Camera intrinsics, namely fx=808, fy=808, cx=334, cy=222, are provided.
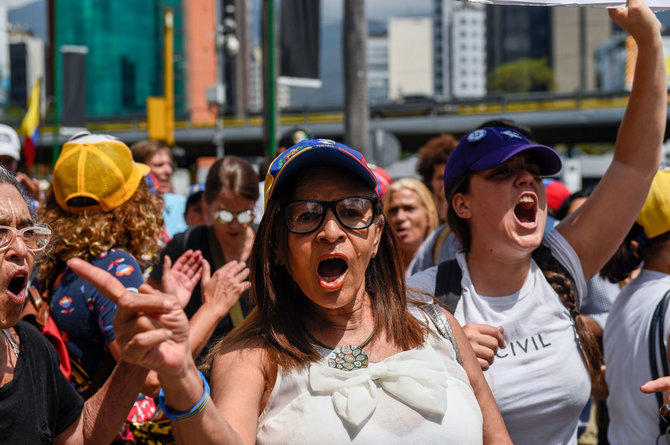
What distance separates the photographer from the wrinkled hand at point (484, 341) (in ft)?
8.82

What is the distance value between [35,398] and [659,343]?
7.45ft

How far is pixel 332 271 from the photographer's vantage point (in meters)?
2.44

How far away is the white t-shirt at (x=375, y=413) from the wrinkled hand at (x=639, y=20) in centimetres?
143

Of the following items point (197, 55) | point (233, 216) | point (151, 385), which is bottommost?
point (151, 385)

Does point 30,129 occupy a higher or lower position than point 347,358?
higher

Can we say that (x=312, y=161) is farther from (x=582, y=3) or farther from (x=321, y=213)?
(x=582, y=3)

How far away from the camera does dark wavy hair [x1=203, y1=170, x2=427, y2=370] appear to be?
237cm

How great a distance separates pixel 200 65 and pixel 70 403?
8740 cm

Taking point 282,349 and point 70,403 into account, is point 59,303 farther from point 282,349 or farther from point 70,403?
point 282,349

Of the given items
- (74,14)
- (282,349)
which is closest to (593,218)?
(282,349)

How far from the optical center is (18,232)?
2.36 metres

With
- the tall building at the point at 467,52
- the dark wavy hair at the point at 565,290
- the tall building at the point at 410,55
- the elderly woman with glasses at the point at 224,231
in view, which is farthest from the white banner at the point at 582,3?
the tall building at the point at 467,52

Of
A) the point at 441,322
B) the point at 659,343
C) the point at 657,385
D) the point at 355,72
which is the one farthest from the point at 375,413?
the point at 355,72

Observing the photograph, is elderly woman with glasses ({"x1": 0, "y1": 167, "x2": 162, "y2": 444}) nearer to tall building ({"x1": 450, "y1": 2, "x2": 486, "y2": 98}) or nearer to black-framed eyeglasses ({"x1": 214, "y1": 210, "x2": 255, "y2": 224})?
black-framed eyeglasses ({"x1": 214, "y1": 210, "x2": 255, "y2": 224})
